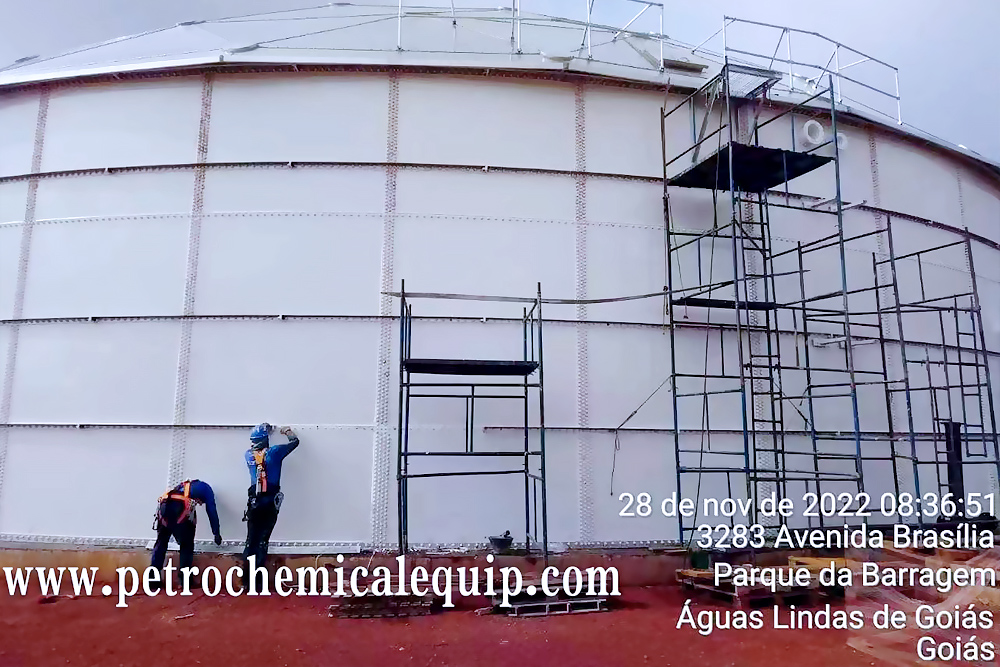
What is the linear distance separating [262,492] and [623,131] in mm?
7426

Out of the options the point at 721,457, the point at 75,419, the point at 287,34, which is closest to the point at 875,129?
the point at 721,457

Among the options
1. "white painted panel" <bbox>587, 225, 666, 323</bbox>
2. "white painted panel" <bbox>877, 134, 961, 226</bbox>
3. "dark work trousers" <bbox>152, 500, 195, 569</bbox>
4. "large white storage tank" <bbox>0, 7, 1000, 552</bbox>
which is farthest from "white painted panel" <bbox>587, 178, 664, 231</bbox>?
"dark work trousers" <bbox>152, 500, 195, 569</bbox>

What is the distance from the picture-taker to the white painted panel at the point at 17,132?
1023cm

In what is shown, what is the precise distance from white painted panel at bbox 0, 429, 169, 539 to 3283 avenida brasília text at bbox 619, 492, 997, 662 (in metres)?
6.60

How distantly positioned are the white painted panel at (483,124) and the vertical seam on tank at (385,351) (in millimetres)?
153

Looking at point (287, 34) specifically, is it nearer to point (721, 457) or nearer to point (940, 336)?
point (721, 457)

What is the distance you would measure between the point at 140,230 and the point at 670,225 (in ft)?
26.2

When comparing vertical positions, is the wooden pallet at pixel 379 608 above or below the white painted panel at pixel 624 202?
below

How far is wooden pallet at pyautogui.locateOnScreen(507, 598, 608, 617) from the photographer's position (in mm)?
6926

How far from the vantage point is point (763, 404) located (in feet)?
31.3

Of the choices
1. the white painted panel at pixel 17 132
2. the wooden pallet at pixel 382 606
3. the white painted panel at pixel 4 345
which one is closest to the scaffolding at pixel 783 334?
the wooden pallet at pixel 382 606

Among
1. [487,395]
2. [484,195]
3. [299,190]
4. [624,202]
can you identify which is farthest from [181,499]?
[624,202]

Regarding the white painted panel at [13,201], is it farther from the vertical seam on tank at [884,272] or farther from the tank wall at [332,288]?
the vertical seam on tank at [884,272]

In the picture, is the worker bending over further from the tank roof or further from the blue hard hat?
the tank roof
